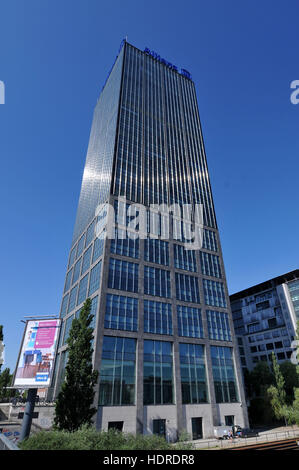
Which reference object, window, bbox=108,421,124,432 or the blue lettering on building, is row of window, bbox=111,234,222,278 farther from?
the blue lettering on building

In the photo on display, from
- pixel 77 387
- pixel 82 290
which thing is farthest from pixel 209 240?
pixel 77 387

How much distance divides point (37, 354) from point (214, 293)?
4139 centimetres

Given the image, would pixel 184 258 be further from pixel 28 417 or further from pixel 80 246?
pixel 28 417

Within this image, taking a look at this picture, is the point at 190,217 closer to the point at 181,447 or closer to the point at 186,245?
the point at 186,245

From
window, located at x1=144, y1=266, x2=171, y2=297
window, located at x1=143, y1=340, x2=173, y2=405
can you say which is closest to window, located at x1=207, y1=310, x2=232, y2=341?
window, located at x1=144, y1=266, x2=171, y2=297

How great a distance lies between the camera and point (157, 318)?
4903cm

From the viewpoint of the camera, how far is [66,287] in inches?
2788

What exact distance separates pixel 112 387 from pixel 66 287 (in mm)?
35813

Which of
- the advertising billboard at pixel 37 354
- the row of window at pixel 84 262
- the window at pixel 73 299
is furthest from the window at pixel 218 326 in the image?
the advertising billboard at pixel 37 354

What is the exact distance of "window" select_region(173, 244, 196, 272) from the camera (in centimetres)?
5843

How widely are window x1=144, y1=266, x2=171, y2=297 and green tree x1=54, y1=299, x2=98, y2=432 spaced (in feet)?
65.6

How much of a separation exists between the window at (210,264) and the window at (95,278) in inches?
955

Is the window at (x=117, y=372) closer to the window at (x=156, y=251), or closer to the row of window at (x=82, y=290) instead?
the row of window at (x=82, y=290)
